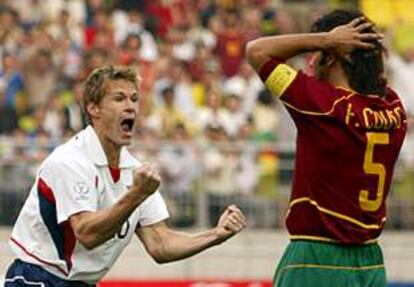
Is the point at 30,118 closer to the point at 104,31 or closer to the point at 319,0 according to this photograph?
the point at 104,31

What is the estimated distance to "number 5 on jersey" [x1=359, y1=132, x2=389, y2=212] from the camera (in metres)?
8.87

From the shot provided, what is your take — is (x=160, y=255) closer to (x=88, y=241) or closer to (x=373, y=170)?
(x=88, y=241)

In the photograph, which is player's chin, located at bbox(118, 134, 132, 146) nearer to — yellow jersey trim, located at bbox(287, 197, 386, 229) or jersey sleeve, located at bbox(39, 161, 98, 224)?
jersey sleeve, located at bbox(39, 161, 98, 224)

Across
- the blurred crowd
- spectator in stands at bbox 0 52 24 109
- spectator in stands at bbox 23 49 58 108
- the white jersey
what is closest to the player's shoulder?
the white jersey

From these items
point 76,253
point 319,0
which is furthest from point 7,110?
point 76,253

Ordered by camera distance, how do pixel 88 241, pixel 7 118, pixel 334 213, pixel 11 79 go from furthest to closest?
pixel 11 79, pixel 7 118, pixel 88 241, pixel 334 213

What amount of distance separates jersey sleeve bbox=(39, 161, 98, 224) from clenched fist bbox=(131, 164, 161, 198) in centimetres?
52

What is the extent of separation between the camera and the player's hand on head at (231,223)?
913cm

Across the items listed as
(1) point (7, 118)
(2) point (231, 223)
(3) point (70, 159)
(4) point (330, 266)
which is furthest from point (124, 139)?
(1) point (7, 118)

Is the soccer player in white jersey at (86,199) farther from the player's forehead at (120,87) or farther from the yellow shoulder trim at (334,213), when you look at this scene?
the yellow shoulder trim at (334,213)

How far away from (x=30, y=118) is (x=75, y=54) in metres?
1.24

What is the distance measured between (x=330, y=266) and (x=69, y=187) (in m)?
1.40

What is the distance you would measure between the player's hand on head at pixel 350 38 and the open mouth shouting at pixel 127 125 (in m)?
1.16

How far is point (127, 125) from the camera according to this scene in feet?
30.2
